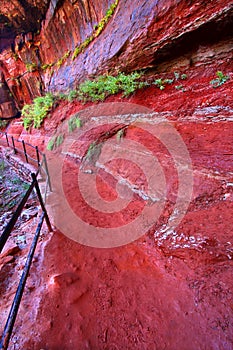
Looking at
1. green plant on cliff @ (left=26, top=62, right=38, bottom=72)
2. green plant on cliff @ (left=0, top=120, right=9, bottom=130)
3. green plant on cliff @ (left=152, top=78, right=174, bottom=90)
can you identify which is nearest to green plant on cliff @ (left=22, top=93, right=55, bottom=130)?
green plant on cliff @ (left=26, top=62, right=38, bottom=72)

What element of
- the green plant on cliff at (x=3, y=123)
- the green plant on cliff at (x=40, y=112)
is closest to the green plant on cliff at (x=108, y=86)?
the green plant on cliff at (x=40, y=112)

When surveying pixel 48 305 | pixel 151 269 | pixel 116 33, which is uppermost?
pixel 116 33

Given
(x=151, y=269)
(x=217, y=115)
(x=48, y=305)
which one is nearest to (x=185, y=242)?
(x=151, y=269)

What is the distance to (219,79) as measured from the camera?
11.7 ft

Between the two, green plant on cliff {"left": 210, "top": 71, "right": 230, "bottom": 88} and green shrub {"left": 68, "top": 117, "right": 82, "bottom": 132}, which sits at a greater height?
green plant on cliff {"left": 210, "top": 71, "right": 230, "bottom": 88}

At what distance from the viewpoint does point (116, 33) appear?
20.1ft

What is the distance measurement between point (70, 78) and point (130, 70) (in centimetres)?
532

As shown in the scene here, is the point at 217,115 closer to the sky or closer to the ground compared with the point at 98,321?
closer to the sky

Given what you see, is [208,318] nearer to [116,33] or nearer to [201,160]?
[201,160]

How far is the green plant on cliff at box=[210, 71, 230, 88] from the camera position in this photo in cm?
350

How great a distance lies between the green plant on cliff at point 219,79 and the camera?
3.50 m

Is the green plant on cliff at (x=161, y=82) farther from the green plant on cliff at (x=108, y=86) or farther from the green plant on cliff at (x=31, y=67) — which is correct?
the green plant on cliff at (x=31, y=67)

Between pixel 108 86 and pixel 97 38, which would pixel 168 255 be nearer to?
pixel 108 86

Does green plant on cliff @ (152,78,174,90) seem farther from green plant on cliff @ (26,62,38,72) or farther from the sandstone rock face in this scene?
green plant on cliff @ (26,62,38,72)
